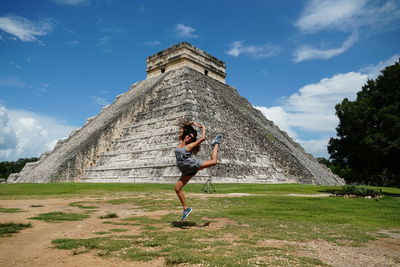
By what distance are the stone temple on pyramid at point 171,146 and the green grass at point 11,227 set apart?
38.6 feet

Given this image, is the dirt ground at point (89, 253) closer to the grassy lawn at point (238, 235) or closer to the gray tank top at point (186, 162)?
the grassy lawn at point (238, 235)

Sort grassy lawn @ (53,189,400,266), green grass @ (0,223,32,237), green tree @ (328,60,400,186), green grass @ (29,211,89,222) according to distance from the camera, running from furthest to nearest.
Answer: green tree @ (328,60,400,186)
green grass @ (29,211,89,222)
green grass @ (0,223,32,237)
grassy lawn @ (53,189,400,266)

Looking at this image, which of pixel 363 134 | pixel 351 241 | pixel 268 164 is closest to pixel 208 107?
pixel 268 164

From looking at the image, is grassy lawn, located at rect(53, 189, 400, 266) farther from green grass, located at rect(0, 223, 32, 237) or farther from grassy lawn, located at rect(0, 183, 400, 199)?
grassy lawn, located at rect(0, 183, 400, 199)

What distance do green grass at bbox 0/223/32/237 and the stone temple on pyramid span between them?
→ 463 inches

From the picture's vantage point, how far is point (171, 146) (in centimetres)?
1872

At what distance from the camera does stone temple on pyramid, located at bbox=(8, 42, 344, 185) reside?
750 inches

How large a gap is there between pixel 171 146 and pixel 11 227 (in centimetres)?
1367

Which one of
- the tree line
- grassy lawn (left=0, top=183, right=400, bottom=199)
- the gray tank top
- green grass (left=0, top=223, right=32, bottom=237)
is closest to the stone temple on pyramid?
grassy lawn (left=0, top=183, right=400, bottom=199)

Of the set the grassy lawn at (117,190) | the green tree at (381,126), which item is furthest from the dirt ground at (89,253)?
the green tree at (381,126)

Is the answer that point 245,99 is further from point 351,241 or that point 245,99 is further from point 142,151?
point 351,241

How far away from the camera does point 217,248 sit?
4051mm

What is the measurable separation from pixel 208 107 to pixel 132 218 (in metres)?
17.1

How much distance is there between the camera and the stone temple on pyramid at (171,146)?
19.1 meters
